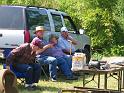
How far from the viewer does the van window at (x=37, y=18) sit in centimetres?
1205

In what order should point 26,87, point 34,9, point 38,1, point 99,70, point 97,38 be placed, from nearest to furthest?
point 99,70, point 26,87, point 34,9, point 97,38, point 38,1

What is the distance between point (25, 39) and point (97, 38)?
8.09 meters

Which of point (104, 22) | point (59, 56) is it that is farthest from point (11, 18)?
point (104, 22)

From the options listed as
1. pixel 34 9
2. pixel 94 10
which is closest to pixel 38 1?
pixel 94 10

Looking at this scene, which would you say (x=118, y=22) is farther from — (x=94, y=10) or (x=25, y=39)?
(x=25, y=39)

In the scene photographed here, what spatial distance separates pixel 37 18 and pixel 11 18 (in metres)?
0.84

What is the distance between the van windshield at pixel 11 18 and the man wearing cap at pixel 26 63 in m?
1.61

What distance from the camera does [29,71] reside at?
33.1 feet

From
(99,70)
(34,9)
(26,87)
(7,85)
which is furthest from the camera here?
(34,9)

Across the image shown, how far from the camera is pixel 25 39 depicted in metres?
11.6

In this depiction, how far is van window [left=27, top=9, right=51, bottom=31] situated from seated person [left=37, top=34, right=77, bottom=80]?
64cm

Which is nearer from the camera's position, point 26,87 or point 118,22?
point 26,87

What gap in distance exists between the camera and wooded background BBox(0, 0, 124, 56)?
1930cm

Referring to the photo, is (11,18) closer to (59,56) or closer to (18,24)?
(18,24)
